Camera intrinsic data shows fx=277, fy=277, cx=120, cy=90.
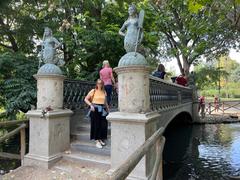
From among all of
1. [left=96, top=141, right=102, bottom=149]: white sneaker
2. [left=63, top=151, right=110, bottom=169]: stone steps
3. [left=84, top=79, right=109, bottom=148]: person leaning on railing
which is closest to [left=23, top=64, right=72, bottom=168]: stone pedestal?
[left=63, top=151, right=110, bottom=169]: stone steps

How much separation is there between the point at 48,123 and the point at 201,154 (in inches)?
291

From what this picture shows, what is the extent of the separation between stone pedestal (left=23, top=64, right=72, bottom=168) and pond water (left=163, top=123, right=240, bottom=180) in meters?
3.65

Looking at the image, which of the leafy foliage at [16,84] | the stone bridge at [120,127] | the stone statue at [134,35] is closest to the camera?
the stone bridge at [120,127]

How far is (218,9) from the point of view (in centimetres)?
662

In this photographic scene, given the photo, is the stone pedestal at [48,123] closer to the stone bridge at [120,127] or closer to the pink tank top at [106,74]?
the stone bridge at [120,127]

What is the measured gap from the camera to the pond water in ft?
28.9

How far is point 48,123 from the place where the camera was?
6.49 metres

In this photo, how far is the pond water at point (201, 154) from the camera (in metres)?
8.81

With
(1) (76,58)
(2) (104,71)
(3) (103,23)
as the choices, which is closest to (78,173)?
(2) (104,71)

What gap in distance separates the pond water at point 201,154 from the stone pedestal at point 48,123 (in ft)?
12.0

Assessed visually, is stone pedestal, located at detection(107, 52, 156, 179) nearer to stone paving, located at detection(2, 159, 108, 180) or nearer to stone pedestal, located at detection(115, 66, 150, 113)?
stone pedestal, located at detection(115, 66, 150, 113)

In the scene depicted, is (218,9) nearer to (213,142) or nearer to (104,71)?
(104,71)

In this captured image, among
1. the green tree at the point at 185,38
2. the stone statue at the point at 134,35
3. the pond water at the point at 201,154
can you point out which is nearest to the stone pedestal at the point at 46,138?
the stone statue at the point at 134,35

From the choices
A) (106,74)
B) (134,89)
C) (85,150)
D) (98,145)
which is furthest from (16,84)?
(134,89)
